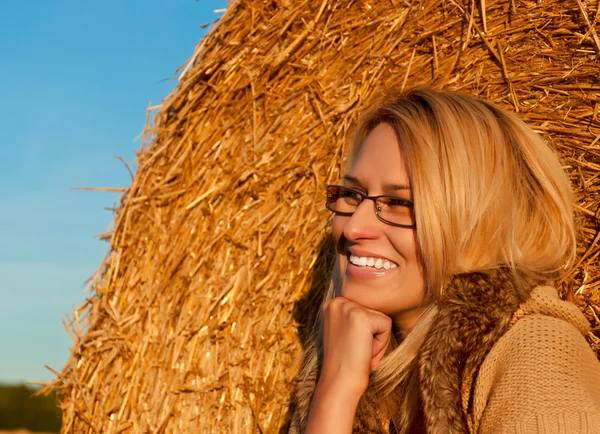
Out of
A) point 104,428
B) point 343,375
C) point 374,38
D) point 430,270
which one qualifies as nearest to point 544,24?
point 374,38

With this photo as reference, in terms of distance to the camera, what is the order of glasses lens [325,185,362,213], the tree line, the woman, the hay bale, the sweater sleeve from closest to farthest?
the sweater sleeve, the woman, glasses lens [325,185,362,213], the hay bale, the tree line

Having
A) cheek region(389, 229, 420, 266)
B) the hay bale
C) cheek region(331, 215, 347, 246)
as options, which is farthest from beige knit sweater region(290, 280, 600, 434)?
the hay bale

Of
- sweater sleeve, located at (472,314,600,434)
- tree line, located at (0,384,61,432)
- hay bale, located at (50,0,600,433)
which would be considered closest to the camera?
sweater sleeve, located at (472,314,600,434)

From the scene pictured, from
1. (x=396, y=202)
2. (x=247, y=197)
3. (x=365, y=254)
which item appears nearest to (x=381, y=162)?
(x=396, y=202)

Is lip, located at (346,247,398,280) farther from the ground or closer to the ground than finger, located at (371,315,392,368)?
farther from the ground

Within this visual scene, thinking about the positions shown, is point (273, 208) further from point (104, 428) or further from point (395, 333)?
point (104, 428)

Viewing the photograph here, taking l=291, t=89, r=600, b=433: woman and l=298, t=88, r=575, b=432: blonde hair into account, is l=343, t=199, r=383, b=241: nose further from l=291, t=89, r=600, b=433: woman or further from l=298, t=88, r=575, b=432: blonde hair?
l=298, t=88, r=575, b=432: blonde hair

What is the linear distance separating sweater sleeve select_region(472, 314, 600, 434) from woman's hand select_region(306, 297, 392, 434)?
1.01 ft

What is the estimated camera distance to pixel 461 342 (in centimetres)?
146

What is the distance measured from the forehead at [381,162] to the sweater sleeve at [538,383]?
0.45m

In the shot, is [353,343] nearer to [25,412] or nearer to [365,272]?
[365,272]

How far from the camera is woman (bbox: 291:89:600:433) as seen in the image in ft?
4.63

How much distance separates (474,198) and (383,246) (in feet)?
0.79

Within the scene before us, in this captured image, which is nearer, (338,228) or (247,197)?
(338,228)
